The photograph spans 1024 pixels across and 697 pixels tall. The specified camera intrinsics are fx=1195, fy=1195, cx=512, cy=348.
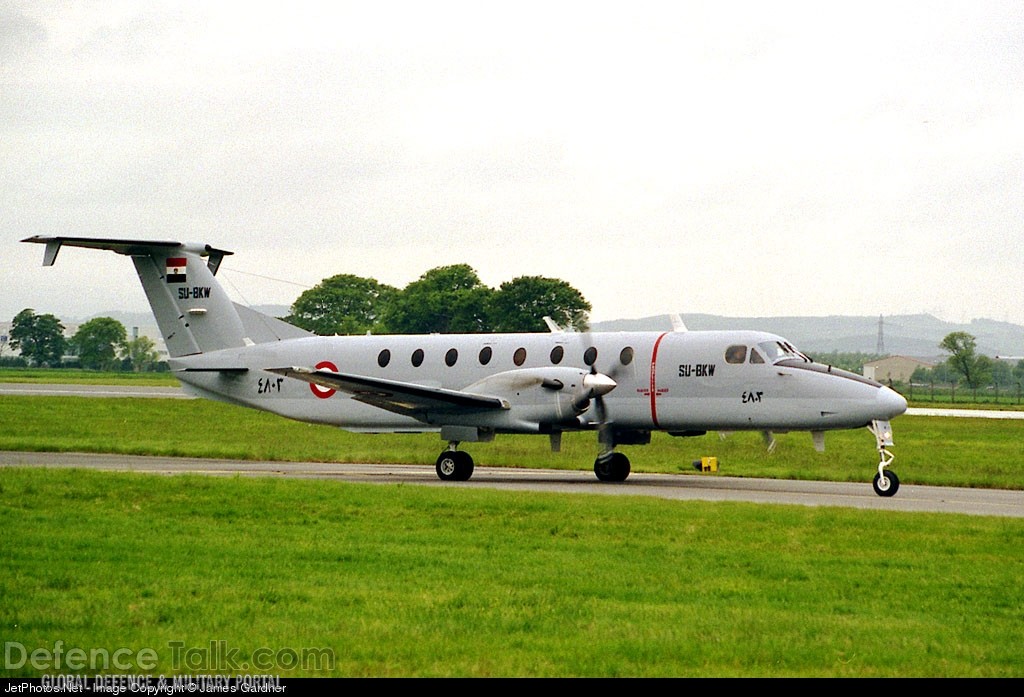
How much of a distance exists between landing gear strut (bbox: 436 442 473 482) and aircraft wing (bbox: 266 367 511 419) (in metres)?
1.09

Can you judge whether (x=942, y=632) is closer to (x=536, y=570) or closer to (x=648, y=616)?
(x=648, y=616)

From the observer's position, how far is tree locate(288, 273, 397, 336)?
70.6 meters

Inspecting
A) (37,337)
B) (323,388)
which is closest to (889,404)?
(323,388)

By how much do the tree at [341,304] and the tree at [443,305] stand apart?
496 cm

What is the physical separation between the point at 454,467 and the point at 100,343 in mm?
106036

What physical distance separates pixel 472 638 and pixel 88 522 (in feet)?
25.9

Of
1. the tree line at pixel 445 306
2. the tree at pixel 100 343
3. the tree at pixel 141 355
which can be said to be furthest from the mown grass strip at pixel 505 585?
the tree at pixel 141 355

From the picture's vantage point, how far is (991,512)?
65.1 ft

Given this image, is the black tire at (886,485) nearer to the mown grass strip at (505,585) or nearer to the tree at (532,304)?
the mown grass strip at (505,585)

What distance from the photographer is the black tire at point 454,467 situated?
26688mm

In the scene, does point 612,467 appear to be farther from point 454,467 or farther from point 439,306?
point 439,306

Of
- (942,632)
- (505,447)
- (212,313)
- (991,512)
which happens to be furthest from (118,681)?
(505,447)

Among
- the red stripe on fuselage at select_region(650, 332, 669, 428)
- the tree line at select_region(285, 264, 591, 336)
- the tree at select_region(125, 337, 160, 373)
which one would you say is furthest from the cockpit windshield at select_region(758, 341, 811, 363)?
the tree at select_region(125, 337, 160, 373)

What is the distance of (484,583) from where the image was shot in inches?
480
